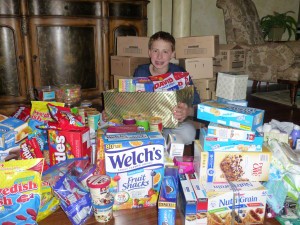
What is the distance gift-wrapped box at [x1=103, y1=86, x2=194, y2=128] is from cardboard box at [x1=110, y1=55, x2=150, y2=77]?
90 centimetres

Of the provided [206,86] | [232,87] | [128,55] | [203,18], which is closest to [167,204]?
[232,87]

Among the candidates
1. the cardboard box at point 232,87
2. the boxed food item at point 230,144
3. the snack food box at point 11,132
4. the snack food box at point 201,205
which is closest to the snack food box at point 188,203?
the snack food box at point 201,205

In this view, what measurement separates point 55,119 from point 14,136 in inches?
7.7

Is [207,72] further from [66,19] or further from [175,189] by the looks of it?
[175,189]

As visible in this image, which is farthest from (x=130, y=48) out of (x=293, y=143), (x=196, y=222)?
(x=196, y=222)

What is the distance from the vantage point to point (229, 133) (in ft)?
3.28

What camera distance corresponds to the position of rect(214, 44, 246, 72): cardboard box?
2.43m

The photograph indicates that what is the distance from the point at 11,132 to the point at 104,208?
1.69ft

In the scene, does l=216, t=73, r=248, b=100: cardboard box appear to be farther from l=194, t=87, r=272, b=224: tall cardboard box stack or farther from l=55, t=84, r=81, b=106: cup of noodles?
l=55, t=84, r=81, b=106: cup of noodles

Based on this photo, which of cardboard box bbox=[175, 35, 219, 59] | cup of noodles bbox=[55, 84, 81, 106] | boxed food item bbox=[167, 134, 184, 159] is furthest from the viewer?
cardboard box bbox=[175, 35, 219, 59]

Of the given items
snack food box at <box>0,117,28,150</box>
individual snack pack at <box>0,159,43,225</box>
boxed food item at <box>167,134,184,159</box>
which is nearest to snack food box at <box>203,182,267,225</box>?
boxed food item at <box>167,134,184,159</box>

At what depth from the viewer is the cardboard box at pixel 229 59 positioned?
7.98 feet

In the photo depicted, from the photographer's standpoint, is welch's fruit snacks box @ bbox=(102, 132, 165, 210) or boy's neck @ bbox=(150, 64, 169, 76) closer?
welch's fruit snacks box @ bbox=(102, 132, 165, 210)

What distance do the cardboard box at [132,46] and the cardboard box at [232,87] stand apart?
3.26 ft
